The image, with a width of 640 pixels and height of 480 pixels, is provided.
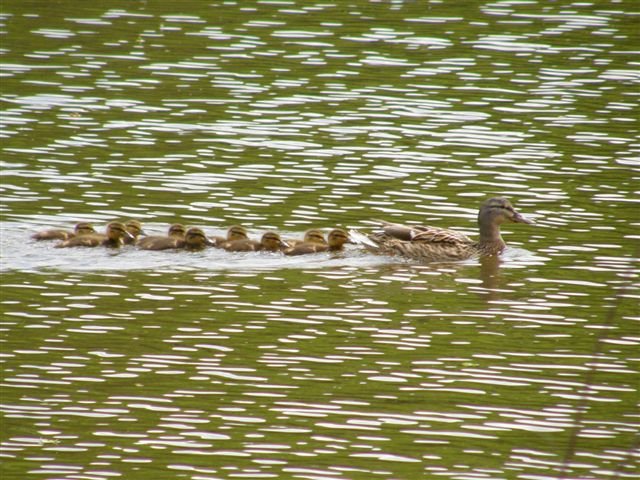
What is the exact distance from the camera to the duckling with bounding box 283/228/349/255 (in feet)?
42.0

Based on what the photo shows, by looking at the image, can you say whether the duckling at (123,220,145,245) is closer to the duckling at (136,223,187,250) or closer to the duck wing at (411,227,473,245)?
the duckling at (136,223,187,250)

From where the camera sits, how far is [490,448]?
843 cm

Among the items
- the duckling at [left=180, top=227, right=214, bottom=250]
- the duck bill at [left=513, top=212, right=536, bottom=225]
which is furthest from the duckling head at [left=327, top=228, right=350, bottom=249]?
the duck bill at [left=513, top=212, right=536, bottom=225]

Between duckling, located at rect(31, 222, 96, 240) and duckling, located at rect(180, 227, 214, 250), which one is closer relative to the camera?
duckling, located at rect(180, 227, 214, 250)

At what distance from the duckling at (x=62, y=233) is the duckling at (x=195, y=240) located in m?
0.90

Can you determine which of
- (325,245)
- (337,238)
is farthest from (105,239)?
(337,238)

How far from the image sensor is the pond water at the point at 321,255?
28.5ft

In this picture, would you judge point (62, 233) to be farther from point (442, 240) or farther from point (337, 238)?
point (442, 240)

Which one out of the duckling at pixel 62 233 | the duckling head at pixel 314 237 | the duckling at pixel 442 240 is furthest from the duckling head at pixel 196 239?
the duckling at pixel 442 240

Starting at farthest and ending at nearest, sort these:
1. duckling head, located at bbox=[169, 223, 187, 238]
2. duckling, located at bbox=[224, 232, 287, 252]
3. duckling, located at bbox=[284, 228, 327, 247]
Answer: duckling head, located at bbox=[169, 223, 187, 238] → duckling, located at bbox=[284, 228, 327, 247] → duckling, located at bbox=[224, 232, 287, 252]

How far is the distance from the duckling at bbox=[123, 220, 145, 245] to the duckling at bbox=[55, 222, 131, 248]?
47 mm

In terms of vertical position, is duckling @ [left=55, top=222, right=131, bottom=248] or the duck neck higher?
duckling @ [left=55, top=222, right=131, bottom=248]

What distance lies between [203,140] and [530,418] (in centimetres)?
864

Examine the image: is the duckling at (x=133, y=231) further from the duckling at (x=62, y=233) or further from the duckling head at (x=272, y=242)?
the duckling head at (x=272, y=242)
